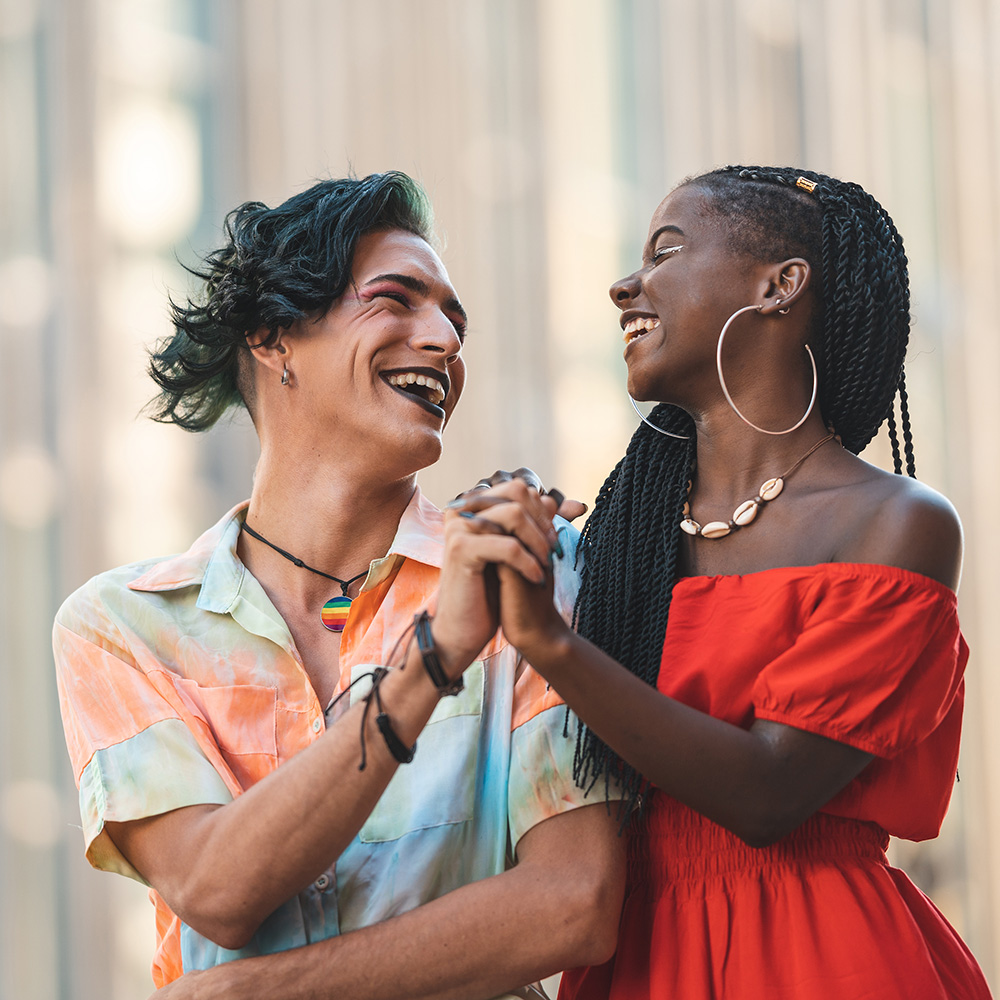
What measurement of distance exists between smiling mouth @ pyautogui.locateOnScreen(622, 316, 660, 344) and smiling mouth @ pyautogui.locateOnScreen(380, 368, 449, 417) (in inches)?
12.6

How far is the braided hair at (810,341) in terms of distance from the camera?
168 cm

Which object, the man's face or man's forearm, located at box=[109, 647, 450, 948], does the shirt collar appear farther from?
man's forearm, located at box=[109, 647, 450, 948]

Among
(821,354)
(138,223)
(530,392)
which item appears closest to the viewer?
(821,354)

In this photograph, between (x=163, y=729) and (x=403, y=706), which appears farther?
(x=163, y=729)

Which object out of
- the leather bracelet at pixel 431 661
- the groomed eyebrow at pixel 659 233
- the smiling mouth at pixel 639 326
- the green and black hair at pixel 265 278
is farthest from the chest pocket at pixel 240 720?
the groomed eyebrow at pixel 659 233

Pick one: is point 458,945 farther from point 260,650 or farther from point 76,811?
point 76,811

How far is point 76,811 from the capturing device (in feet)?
11.9

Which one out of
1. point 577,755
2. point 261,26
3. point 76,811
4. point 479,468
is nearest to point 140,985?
point 76,811

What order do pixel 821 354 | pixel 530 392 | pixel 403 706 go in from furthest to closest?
pixel 530 392, pixel 821 354, pixel 403 706

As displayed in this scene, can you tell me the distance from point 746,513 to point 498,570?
0.45m

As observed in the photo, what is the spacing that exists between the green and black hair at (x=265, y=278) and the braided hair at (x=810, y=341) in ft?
1.75

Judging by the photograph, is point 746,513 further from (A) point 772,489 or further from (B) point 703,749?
(B) point 703,749

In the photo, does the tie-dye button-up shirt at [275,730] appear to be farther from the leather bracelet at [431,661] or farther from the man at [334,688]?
the leather bracelet at [431,661]

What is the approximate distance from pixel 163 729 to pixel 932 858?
298 centimetres
